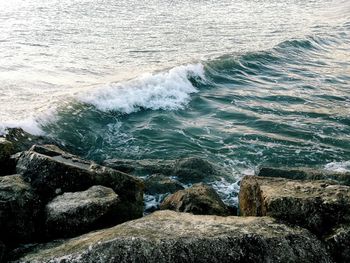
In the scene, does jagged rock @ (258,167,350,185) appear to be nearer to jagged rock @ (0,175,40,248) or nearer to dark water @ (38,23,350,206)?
dark water @ (38,23,350,206)

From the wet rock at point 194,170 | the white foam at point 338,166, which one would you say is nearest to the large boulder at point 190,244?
the wet rock at point 194,170

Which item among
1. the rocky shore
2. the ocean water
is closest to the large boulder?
the rocky shore

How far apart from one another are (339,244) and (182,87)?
14307 mm

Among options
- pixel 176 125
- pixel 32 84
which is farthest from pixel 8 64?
pixel 176 125

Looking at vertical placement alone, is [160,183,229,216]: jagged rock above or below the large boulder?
below

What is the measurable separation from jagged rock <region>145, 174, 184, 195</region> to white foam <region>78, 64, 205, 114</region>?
6704 millimetres

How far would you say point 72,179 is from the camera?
7836mm

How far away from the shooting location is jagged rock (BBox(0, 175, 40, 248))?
6.48 meters

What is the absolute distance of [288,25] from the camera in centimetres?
3531

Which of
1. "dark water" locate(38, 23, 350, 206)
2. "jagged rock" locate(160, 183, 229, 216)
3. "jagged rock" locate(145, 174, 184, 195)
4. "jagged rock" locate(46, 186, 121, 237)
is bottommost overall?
"dark water" locate(38, 23, 350, 206)

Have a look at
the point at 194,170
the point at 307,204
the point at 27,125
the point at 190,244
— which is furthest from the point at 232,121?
the point at 190,244

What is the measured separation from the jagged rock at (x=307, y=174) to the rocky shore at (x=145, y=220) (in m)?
2.57

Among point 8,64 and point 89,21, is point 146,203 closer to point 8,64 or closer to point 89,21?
A: point 8,64

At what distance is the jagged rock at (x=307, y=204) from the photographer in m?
6.34
